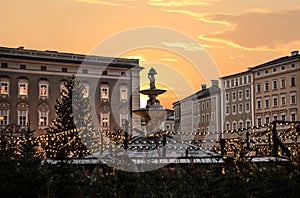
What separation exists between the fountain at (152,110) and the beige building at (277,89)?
50.8 m

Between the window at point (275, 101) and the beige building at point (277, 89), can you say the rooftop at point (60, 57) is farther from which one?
the window at point (275, 101)

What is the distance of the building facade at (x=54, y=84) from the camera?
176ft

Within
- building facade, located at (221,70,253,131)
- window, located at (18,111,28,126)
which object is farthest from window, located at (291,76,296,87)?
window, located at (18,111,28,126)

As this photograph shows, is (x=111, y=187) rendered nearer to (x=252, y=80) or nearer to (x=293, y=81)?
(x=293, y=81)

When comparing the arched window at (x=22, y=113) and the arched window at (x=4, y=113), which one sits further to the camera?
the arched window at (x=22, y=113)

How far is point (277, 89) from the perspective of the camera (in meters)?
74.2

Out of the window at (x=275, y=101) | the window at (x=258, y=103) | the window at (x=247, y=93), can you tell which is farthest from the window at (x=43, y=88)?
the window at (x=247, y=93)

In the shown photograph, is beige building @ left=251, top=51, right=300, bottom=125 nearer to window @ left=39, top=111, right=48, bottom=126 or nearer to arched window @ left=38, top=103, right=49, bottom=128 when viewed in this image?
arched window @ left=38, top=103, right=49, bottom=128

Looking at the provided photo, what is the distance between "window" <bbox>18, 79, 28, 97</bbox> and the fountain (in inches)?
1393

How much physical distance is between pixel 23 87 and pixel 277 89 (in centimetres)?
3726

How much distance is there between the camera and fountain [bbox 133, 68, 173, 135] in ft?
66.8

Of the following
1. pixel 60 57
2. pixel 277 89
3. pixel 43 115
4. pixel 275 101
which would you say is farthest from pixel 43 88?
pixel 275 101

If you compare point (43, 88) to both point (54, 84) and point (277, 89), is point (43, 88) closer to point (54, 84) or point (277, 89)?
point (54, 84)

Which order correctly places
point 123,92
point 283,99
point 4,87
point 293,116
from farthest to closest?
point 283,99
point 293,116
point 123,92
point 4,87
